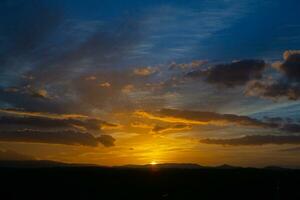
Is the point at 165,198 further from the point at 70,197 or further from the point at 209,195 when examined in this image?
the point at 70,197

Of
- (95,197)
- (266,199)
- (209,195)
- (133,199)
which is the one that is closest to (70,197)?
(95,197)

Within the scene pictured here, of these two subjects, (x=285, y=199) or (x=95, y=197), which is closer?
(x=285, y=199)

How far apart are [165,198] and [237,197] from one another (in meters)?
9.34

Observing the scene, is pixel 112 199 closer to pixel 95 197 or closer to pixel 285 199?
pixel 95 197

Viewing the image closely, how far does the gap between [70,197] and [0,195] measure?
8686 millimetres

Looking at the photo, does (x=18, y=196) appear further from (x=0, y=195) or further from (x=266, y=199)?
(x=266, y=199)

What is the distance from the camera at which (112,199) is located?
51594mm

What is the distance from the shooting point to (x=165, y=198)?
51406mm

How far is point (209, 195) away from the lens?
5600cm

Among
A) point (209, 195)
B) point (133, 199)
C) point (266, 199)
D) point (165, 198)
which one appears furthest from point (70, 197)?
point (266, 199)

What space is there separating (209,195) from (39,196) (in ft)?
70.6

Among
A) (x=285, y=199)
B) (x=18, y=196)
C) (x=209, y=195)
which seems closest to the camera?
(x=285, y=199)

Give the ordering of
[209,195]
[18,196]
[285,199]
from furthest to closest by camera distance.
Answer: [209,195] → [18,196] → [285,199]

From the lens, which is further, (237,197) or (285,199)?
(237,197)
